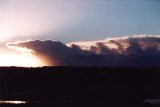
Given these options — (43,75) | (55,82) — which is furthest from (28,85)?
(43,75)

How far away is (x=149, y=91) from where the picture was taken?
1715 inches

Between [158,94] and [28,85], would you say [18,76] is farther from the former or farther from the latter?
[158,94]

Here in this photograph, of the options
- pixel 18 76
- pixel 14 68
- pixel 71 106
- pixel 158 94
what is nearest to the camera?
pixel 71 106

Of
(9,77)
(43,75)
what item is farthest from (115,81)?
(9,77)

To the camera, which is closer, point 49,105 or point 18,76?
point 49,105

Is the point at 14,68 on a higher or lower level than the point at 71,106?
higher

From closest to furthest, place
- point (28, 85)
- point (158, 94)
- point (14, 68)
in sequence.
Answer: point (158, 94), point (28, 85), point (14, 68)

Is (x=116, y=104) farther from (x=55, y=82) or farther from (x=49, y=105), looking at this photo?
(x=55, y=82)

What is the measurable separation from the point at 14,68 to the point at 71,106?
38.1 metres

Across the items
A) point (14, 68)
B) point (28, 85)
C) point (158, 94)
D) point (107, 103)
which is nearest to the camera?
point (107, 103)

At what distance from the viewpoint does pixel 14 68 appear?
64.8 metres

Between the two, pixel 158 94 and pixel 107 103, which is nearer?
pixel 107 103

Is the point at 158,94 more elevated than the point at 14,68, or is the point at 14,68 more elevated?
the point at 14,68

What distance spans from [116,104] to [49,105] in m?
5.60
